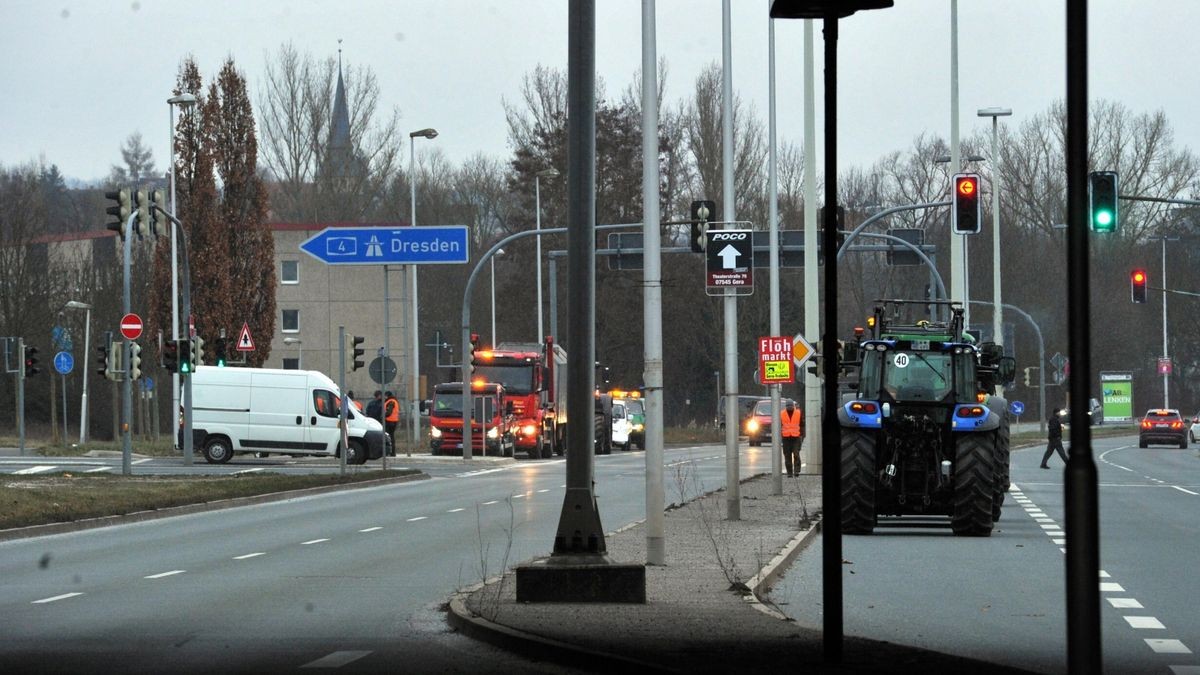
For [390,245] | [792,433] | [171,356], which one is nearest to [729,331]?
[792,433]

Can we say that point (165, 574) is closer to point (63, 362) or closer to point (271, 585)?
point (271, 585)

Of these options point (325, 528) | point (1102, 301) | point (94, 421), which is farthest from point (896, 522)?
point (1102, 301)

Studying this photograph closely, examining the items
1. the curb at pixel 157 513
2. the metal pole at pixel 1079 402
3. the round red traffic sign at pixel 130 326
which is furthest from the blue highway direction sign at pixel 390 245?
the metal pole at pixel 1079 402

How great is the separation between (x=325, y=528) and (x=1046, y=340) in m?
77.0

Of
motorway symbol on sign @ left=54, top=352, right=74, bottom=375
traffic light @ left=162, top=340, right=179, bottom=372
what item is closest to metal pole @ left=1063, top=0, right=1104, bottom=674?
traffic light @ left=162, top=340, right=179, bottom=372

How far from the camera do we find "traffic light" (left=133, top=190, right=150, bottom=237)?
41.5 metres

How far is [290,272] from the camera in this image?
320 ft

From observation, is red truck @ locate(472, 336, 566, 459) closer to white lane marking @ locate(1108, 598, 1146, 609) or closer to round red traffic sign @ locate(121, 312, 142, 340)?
round red traffic sign @ locate(121, 312, 142, 340)

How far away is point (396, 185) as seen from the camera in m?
88.9

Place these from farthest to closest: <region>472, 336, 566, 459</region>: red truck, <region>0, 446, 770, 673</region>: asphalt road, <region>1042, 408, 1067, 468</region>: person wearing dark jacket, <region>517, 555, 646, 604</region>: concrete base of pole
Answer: <region>472, 336, 566, 459</region>: red truck
<region>1042, 408, 1067, 468</region>: person wearing dark jacket
<region>517, 555, 646, 604</region>: concrete base of pole
<region>0, 446, 770, 673</region>: asphalt road

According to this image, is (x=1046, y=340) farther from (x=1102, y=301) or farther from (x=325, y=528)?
(x=325, y=528)

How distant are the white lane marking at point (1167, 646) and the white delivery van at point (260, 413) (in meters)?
39.2

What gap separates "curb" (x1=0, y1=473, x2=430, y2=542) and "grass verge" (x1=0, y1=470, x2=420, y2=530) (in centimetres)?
13

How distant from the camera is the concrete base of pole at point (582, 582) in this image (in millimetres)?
13852
